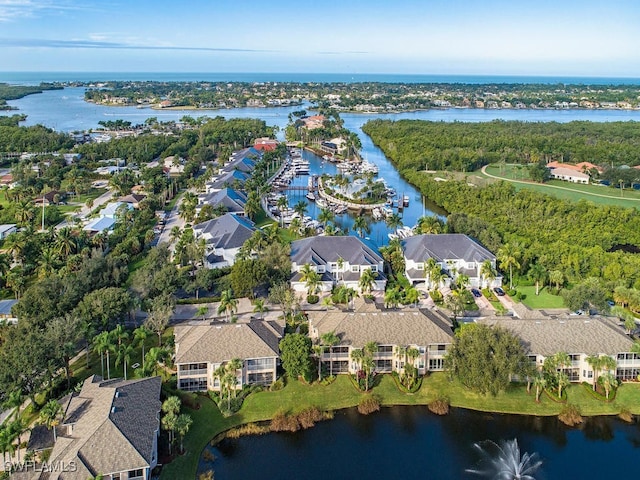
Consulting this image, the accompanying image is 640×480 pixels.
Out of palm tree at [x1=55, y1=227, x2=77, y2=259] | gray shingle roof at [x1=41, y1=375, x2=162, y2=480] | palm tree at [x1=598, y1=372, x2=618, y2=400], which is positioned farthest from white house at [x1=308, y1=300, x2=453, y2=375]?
palm tree at [x1=55, y1=227, x2=77, y2=259]

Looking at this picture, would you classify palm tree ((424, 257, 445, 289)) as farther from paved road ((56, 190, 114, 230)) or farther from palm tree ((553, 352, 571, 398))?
paved road ((56, 190, 114, 230))

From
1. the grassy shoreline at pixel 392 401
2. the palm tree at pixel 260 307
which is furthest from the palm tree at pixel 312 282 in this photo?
the grassy shoreline at pixel 392 401

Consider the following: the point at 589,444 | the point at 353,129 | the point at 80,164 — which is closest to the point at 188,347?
the point at 589,444

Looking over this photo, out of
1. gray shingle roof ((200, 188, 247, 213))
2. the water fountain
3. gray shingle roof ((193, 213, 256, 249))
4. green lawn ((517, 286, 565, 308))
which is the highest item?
gray shingle roof ((200, 188, 247, 213))

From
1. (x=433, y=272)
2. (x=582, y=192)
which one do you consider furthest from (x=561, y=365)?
(x=582, y=192)

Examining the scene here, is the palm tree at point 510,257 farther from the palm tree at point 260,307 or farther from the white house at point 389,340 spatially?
the palm tree at point 260,307

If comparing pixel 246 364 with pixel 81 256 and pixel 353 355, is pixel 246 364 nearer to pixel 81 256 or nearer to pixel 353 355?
pixel 353 355
